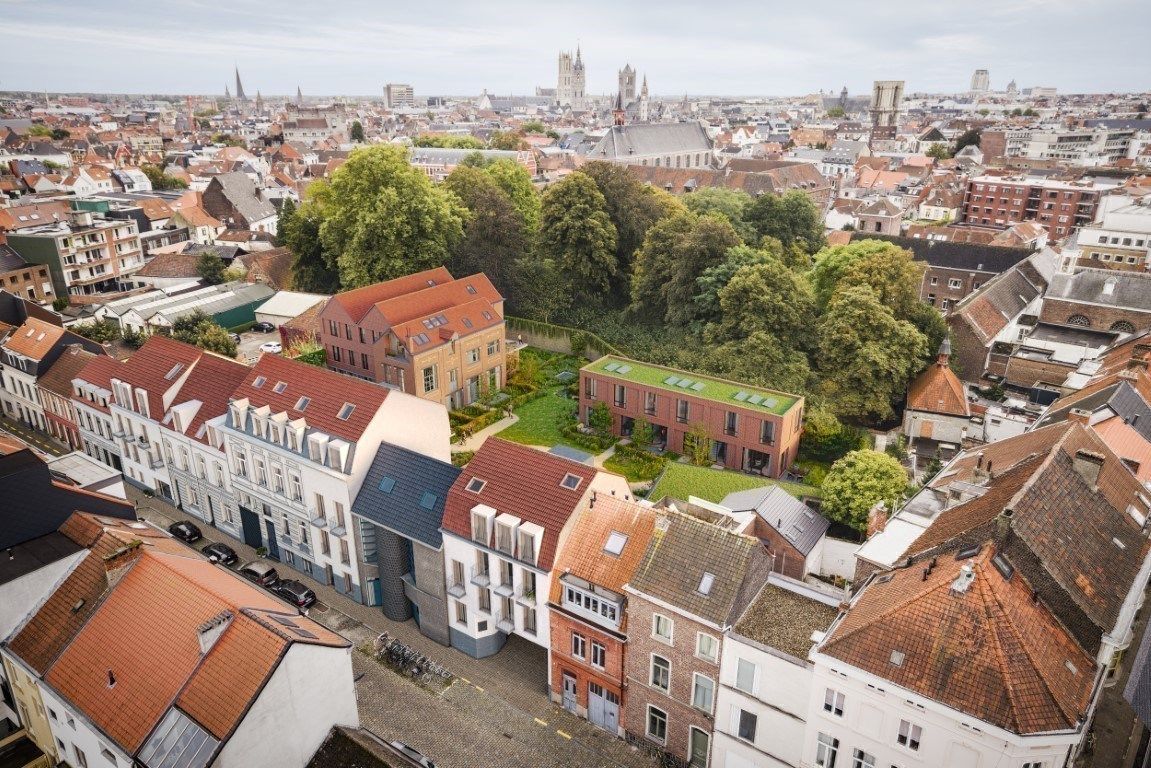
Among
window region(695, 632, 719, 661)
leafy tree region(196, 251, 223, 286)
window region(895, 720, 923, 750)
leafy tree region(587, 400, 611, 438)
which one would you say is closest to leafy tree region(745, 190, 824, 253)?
leafy tree region(587, 400, 611, 438)

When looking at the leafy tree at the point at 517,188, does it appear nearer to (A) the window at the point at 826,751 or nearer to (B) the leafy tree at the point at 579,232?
(B) the leafy tree at the point at 579,232

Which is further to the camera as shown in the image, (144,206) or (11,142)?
(11,142)

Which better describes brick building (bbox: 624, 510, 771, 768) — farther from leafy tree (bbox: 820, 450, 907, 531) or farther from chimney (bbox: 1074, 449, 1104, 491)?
chimney (bbox: 1074, 449, 1104, 491)

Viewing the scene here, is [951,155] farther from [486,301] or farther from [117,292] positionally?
[117,292]

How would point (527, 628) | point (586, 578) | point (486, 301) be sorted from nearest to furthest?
point (586, 578) → point (527, 628) → point (486, 301)

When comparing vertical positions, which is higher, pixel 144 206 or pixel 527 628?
pixel 144 206

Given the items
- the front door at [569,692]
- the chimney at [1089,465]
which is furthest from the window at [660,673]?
the chimney at [1089,465]

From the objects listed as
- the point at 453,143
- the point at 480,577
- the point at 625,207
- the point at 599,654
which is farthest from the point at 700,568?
the point at 453,143

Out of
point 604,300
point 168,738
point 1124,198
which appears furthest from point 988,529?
point 1124,198
